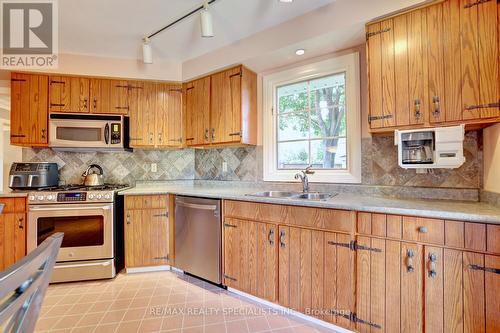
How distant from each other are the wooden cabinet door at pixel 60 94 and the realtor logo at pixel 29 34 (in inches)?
6.3

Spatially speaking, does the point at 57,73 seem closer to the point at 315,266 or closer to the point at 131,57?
the point at 131,57

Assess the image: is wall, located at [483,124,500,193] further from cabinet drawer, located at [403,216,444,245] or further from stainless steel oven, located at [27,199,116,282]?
stainless steel oven, located at [27,199,116,282]

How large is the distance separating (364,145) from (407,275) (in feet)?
3.52

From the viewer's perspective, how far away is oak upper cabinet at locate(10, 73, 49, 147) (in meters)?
2.58

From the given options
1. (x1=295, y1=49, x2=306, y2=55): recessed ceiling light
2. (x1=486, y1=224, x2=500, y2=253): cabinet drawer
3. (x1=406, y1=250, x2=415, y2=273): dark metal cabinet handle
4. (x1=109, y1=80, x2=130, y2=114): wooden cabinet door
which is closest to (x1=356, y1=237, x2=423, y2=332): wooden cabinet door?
(x1=406, y1=250, x2=415, y2=273): dark metal cabinet handle

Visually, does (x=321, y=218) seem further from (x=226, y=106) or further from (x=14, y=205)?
(x=14, y=205)

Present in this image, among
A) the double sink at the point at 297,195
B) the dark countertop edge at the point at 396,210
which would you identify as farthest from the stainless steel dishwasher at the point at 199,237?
the double sink at the point at 297,195

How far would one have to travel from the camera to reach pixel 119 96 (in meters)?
2.83

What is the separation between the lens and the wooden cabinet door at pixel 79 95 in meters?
2.70

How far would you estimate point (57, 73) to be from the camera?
264cm

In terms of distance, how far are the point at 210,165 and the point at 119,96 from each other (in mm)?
1382

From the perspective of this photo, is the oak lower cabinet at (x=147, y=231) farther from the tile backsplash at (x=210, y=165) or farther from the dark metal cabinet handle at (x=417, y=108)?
the dark metal cabinet handle at (x=417, y=108)

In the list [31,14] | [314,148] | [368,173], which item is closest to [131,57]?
[31,14]

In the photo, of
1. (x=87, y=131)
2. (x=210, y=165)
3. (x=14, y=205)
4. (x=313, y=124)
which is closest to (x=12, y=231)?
(x=14, y=205)
